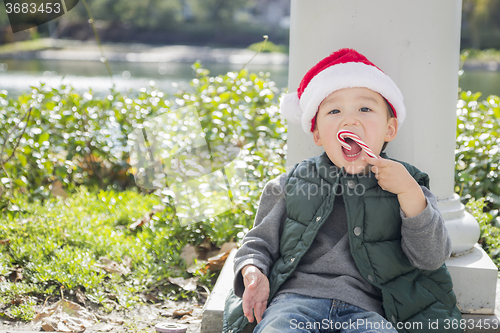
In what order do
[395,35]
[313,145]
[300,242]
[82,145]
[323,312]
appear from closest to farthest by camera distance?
[323,312]
[300,242]
[395,35]
[313,145]
[82,145]

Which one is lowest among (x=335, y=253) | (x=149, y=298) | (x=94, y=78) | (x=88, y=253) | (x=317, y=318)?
(x=94, y=78)

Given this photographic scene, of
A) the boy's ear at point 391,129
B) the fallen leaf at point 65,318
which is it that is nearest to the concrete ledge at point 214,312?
the fallen leaf at point 65,318

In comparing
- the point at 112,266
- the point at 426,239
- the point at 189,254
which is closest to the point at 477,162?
the point at 426,239

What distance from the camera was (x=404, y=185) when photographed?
152 cm

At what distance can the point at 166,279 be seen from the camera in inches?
93.1

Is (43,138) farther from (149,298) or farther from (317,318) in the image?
(317,318)

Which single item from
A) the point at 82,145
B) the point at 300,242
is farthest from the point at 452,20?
the point at 82,145

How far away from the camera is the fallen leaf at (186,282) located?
2.26 meters

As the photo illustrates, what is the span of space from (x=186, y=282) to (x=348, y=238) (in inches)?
39.9

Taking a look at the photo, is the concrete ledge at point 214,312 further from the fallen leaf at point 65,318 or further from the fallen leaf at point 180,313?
the fallen leaf at point 65,318

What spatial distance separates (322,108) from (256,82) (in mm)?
1995

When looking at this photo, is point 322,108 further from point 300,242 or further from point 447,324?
point 447,324

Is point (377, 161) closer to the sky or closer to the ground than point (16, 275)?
closer to the sky

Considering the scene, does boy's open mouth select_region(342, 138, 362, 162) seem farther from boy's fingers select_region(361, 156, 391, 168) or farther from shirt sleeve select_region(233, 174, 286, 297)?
shirt sleeve select_region(233, 174, 286, 297)
